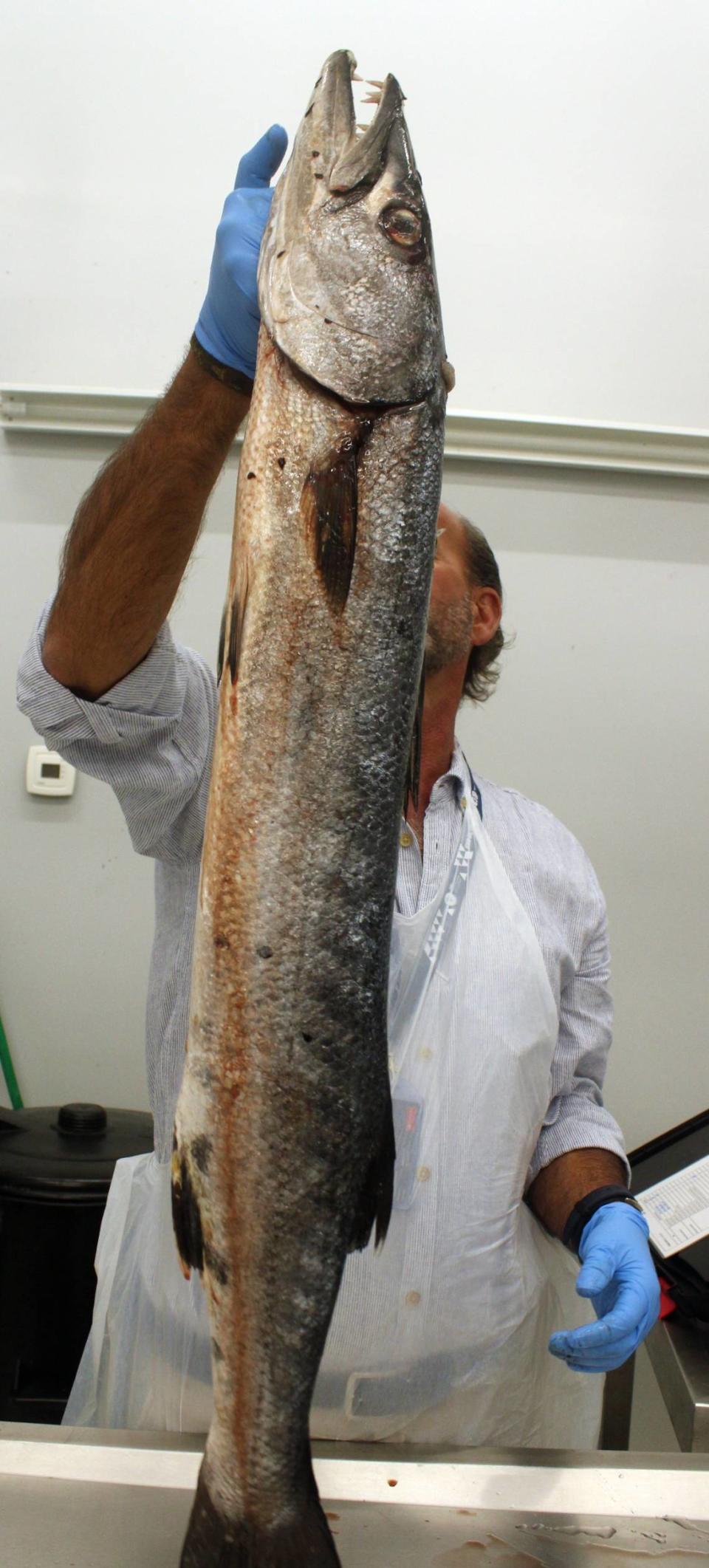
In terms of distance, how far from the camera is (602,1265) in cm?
140

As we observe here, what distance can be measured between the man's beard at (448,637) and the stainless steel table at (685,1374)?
1.17 meters

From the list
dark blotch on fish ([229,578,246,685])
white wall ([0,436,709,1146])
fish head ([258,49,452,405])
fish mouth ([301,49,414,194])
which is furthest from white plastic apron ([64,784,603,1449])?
white wall ([0,436,709,1146])

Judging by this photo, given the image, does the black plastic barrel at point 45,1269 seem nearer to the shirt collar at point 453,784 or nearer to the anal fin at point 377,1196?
the shirt collar at point 453,784

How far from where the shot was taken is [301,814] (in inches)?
36.2

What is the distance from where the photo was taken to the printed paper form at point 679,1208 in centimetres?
182

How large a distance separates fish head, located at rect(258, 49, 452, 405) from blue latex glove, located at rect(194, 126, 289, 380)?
0.36 feet

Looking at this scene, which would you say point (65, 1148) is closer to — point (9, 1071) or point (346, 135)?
point (9, 1071)

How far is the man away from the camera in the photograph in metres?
1.19

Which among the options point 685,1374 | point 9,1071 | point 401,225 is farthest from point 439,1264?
point 9,1071

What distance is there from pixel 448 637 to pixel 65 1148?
4.06 feet

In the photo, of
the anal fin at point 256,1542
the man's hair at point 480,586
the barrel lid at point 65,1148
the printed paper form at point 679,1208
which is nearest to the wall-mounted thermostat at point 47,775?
the barrel lid at point 65,1148

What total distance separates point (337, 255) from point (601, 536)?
2.02 metres

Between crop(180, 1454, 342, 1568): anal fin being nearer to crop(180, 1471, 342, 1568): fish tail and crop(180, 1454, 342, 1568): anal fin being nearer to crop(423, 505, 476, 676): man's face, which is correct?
crop(180, 1471, 342, 1568): fish tail

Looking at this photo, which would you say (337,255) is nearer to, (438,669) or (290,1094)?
(290,1094)
